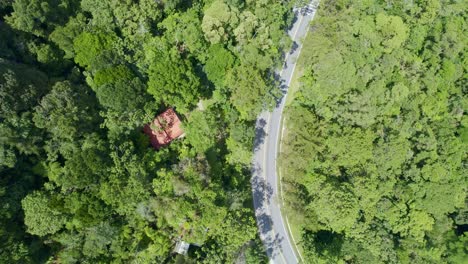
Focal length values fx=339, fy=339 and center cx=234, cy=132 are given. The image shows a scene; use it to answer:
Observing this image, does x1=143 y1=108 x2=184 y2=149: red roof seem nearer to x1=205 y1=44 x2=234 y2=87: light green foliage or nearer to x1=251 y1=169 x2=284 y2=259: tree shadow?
x1=205 y1=44 x2=234 y2=87: light green foliage

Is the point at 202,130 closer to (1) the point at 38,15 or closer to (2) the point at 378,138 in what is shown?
(1) the point at 38,15

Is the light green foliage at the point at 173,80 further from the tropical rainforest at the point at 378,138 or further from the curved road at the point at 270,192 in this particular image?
the tropical rainforest at the point at 378,138

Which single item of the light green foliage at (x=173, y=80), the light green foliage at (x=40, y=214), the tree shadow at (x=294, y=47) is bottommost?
the light green foliage at (x=40, y=214)

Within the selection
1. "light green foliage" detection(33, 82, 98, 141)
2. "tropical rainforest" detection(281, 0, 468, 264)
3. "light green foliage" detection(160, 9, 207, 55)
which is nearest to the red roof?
"light green foliage" detection(33, 82, 98, 141)

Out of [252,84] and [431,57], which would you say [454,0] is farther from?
[252,84]

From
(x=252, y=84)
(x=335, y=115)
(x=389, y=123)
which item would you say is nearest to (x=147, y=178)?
→ (x=252, y=84)

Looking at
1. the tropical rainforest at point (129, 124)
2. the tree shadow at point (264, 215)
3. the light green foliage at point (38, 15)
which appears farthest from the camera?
the tree shadow at point (264, 215)

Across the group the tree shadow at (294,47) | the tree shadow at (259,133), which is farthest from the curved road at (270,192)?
the tree shadow at (294,47)
